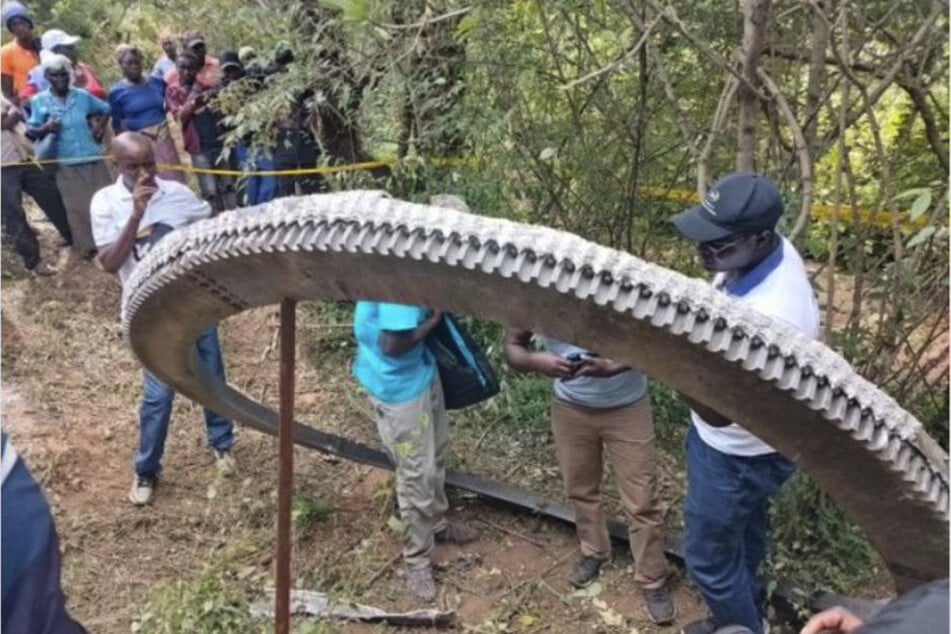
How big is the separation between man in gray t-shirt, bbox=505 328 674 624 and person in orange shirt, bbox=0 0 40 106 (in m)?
6.30

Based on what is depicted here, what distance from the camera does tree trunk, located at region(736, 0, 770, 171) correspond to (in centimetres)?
291

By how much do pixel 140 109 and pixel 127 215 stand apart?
402 cm

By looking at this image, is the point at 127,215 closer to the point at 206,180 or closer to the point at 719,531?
the point at 719,531

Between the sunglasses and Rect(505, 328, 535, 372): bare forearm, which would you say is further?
Rect(505, 328, 535, 372): bare forearm

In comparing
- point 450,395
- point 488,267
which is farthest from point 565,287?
point 450,395

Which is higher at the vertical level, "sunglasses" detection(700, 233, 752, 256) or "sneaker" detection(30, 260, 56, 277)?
"sunglasses" detection(700, 233, 752, 256)

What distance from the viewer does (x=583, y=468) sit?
3.83m

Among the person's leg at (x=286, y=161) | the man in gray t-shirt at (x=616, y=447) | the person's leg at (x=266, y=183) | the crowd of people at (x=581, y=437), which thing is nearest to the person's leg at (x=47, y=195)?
the person's leg at (x=266, y=183)

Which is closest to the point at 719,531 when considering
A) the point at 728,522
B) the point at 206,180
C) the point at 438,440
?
the point at 728,522

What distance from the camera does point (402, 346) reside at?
11.6 ft

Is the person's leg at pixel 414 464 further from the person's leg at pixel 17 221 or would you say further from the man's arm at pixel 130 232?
the person's leg at pixel 17 221

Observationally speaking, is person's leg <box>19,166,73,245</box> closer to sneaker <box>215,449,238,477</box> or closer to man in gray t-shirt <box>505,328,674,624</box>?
sneaker <box>215,449,238,477</box>

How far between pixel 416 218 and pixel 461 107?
3555 millimetres

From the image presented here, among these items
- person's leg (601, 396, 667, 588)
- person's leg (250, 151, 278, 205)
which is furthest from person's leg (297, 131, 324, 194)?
person's leg (601, 396, 667, 588)
